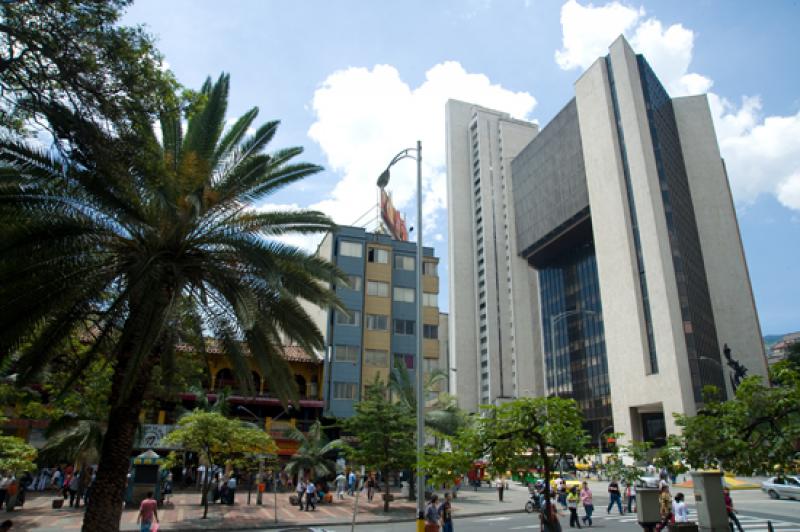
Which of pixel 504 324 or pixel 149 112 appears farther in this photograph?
pixel 504 324

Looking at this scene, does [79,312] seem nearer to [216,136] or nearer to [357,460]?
[216,136]

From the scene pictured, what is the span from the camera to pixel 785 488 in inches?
1182

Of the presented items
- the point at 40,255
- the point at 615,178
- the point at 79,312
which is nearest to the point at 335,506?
the point at 79,312

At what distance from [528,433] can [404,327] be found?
120ft

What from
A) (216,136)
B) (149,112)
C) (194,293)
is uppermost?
(216,136)

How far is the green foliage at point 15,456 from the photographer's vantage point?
1817 cm

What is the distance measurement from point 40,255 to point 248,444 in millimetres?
17572

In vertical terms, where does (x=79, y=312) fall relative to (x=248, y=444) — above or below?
above

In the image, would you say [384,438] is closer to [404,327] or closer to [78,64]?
[404,327]

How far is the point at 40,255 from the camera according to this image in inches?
448

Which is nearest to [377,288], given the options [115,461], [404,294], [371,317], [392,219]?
[404,294]

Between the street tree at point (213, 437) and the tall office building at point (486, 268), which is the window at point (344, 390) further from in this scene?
the tall office building at point (486, 268)

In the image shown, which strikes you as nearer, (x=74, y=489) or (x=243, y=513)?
(x=243, y=513)

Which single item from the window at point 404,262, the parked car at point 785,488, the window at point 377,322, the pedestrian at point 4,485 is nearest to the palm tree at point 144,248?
the pedestrian at point 4,485
